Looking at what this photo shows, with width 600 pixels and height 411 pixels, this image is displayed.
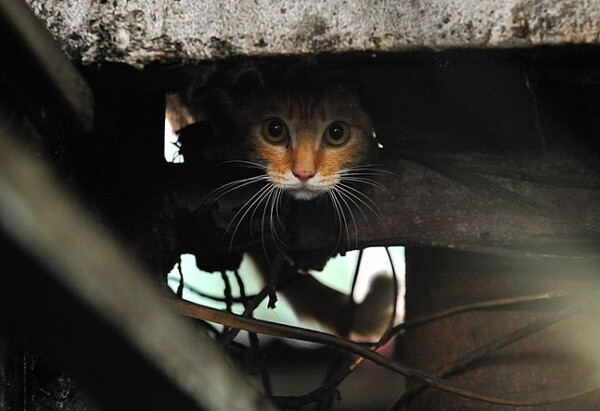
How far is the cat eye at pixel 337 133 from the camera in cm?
164

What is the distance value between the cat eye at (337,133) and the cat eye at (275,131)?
86mm

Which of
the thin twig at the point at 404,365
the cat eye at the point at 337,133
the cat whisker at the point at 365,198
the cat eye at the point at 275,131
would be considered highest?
the cat eye at the point at 337,133

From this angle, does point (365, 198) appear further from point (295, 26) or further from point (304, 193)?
point (295, 26)

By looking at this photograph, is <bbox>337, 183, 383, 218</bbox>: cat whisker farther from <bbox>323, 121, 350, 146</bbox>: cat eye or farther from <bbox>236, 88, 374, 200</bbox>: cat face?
<bbox>323, 121, 350, 146</bbox>: cat eye

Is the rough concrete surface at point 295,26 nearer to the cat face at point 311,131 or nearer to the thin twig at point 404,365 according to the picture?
the thin twig at point 404,365

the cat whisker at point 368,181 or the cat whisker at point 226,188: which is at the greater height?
the cat whisker at point 368,181

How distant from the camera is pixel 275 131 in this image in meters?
1.62

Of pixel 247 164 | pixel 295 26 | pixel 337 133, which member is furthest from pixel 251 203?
pixel 295 26

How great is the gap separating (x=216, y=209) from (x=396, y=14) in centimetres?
55

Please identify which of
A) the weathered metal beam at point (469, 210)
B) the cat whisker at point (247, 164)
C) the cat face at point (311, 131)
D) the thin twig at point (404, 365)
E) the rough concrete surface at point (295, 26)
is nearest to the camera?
the rough concrete surface at point (295, 26)

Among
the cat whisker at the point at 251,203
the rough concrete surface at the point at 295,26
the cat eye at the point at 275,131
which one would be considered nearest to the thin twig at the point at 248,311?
the cat whisker at the point at 251,203

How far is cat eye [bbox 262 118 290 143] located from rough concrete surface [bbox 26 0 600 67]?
66 centimetres

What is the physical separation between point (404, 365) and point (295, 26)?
0.56 metres

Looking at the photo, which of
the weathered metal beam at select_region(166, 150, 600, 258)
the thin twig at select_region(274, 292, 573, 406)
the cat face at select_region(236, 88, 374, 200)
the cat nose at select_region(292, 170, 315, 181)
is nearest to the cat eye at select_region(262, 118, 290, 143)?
the cat face at select_region(236, 88, 374, 200)
